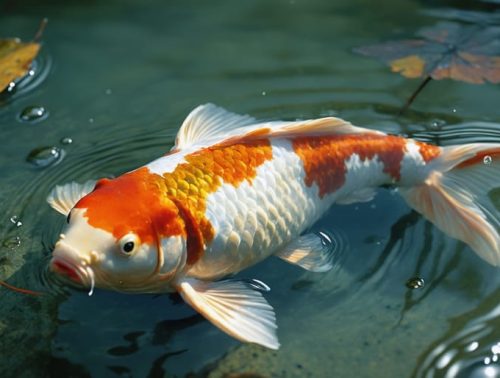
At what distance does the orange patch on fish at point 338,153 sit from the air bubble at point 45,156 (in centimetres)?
90

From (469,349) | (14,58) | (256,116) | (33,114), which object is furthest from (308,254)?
(14,58)

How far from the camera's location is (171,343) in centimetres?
177

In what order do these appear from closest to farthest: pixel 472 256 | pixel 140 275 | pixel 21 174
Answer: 1. pixel 140 275
2. pixel 472 256
3. pixel 21 174

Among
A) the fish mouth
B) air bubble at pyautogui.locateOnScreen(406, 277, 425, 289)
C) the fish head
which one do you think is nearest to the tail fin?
air bubble at pyautogui.locateOnScreen(406, 277, 425, 289)

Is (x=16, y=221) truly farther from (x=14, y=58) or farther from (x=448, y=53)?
(x=448, y=53)

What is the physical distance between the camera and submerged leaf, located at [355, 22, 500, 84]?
2.55 meters

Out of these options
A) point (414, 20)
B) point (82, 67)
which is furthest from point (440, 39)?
point (82, 67)

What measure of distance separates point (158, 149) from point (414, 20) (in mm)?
1288

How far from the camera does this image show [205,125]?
2.00 m

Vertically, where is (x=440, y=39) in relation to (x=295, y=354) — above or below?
above

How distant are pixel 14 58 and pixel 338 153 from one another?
4.59ft

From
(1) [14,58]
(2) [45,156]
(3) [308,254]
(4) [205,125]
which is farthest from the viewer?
(1) [14,58]

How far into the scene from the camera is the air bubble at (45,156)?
241 cm

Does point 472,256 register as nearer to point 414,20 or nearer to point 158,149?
point 158,149
